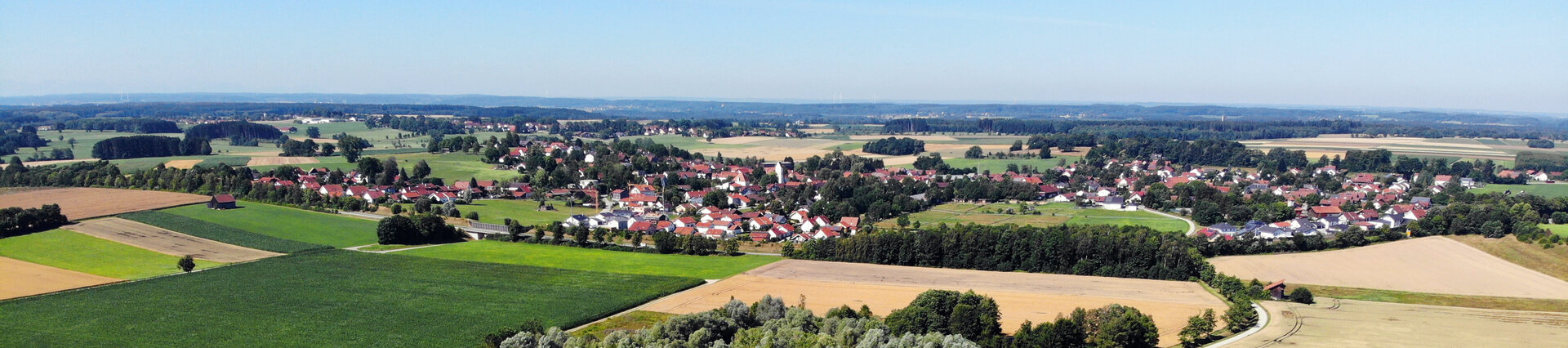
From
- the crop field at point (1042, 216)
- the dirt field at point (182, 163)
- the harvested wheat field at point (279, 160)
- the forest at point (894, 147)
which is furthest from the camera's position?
the forest at point (894, 147)

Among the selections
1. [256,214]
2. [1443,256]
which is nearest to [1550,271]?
[1443,256]

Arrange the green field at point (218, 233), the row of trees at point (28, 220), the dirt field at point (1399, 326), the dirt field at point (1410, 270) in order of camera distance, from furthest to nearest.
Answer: the green field at point (218, 233) < the row of trees at point (28, 220) < the dirt field at point (1410, 270) < the dirt field at point (1399, 326)

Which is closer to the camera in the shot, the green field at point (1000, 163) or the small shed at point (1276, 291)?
the small shed at point (1276, 291)

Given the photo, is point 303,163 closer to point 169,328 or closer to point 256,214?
point 256,214

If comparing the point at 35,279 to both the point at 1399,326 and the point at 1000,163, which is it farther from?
the point at 1000,163

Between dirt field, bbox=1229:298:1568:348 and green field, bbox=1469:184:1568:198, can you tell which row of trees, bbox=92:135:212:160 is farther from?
green field, bbox=1469:184:1568:198

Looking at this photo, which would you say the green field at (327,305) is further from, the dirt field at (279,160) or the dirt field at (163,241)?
the dirt field at (279,160)

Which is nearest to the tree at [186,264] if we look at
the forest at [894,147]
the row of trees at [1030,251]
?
the row of trees at [1030,251]
